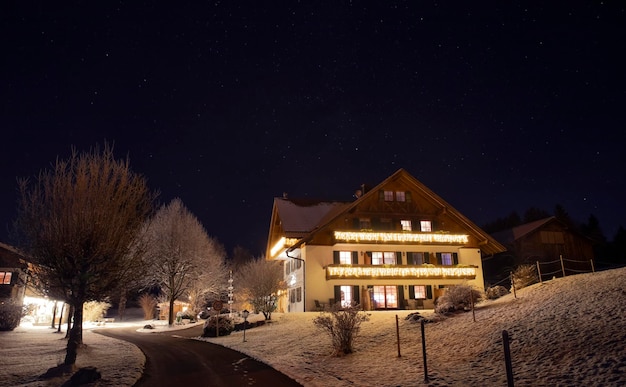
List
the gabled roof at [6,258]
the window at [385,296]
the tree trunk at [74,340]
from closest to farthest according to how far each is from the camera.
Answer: the tree trunk at [74,340] → the window at [385,296] → the gabled roof at [6,258]

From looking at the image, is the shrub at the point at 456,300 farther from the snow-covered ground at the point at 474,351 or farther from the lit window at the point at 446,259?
the lit window at the point at 446,259

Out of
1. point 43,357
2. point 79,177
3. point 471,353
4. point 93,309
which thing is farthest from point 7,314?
point 471,353

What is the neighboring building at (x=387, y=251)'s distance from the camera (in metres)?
37.2

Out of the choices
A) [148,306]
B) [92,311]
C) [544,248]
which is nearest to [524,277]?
[544,248]

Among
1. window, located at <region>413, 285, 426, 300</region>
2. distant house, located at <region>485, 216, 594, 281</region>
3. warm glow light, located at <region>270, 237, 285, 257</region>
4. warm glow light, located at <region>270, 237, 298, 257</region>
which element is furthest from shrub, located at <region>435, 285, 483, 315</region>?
distant house, located at <region>485, 216, 594, 281</region>

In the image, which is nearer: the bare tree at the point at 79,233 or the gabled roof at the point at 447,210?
the bare tree at the point at 79,233

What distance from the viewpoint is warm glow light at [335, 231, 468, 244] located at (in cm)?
3747

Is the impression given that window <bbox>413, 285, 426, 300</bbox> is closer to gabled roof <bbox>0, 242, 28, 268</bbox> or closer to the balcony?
the balcony

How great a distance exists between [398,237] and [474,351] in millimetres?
24960

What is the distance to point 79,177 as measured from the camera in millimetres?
17953

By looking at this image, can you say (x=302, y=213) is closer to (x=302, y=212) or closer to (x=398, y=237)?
(x=302, y=212)

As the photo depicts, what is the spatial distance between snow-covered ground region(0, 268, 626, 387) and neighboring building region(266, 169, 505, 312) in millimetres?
14254

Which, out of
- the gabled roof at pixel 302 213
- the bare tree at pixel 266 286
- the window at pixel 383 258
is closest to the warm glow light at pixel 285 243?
the gabled roof at pixel 302 213

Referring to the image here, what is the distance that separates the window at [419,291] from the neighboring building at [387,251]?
0.09 m
